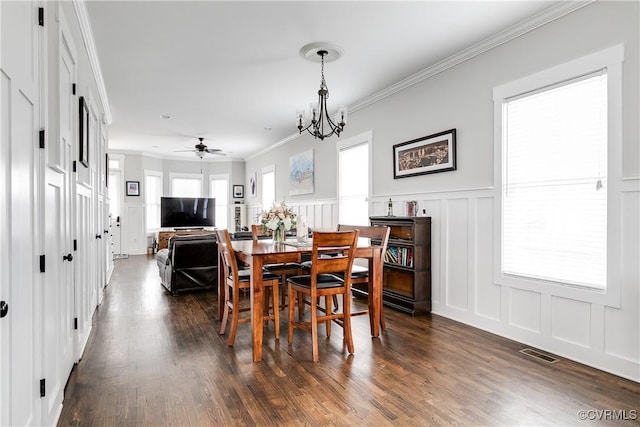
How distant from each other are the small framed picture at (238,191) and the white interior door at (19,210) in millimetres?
9013

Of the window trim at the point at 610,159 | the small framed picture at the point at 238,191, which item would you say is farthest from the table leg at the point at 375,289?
the small framed picture at the point at 238,191

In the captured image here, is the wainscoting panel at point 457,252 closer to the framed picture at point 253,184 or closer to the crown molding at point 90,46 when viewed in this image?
the crown molding at point 90,46

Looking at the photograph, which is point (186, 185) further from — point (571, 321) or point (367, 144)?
point (571, 321)

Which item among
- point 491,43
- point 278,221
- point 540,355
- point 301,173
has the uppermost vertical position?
point 491,43

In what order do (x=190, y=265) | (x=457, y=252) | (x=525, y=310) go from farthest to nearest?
(x=190, y=265)
(x=457, y=252)
(x=525, y=310)

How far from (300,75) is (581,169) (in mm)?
2919

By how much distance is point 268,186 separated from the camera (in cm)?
903

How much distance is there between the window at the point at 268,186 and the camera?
8625mm

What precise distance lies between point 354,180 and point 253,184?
4.98 m

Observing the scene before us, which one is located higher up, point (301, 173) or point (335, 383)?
point (301, 173)

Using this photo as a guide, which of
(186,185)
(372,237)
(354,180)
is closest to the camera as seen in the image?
(372,237)

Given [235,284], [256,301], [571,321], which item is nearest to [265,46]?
[235,284]

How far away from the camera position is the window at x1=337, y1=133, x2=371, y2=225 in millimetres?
5305

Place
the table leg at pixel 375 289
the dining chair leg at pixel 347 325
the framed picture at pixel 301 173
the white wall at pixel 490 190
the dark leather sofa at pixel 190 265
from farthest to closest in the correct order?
the framed picture at pixel 301 173
the dark leather sofa at pixel 190 265
the table leg at pixel 375 289
the dining chair leg at pixel 347 325
the white wall at pixel 490 190
